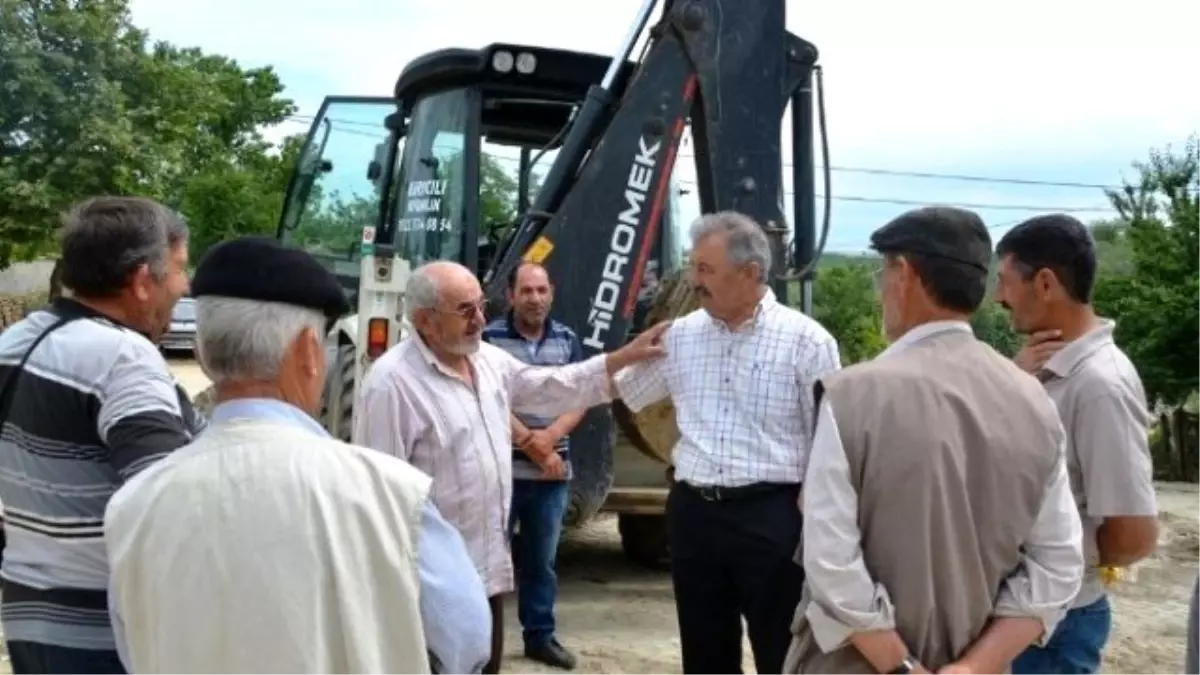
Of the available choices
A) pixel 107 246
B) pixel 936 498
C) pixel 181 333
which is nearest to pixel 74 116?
pixel 181 333

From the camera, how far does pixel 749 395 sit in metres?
3.86

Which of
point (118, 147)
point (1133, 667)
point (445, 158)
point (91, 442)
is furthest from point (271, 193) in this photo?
point (91, 442)

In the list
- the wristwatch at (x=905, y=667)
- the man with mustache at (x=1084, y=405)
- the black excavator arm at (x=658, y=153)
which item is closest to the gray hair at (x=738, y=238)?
the man with mustache at (x=1084, y=405)

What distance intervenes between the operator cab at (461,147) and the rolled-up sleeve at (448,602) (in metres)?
4.82

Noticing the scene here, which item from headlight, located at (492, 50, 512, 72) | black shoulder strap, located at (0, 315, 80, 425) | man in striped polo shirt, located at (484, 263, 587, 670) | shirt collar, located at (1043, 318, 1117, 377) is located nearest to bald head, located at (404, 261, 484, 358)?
black shoulder strap, located at (0, 315, 80, 425)

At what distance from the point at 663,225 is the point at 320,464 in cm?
564

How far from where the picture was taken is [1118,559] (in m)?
2.98

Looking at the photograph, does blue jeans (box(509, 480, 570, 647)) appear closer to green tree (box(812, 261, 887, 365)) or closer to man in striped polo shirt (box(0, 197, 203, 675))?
man in striped polo shirt (box(0, 197, 203, 675))

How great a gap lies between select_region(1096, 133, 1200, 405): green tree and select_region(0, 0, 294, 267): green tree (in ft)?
50.6

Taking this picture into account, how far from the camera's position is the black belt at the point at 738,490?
3.78 m

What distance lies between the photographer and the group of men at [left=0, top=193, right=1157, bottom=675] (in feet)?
6.01

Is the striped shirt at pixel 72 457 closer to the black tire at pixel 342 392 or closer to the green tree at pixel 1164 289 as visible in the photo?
the black tire at pixel 342 392

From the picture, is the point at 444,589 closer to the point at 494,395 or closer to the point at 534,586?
the point at 494,395

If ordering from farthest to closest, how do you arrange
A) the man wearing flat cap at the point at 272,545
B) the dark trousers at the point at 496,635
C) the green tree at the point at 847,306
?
1. the green tree at the point at 847,306
2. the dark trousers at the point at 496,635
3. the man wearing flat cap at the point at 272,545
